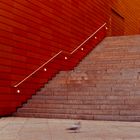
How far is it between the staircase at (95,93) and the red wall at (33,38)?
0.43 metres

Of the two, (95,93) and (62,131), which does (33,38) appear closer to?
(95,93)

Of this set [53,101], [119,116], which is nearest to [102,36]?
[53,101]

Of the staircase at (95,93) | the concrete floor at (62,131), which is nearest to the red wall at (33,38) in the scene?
the staircase at (95,93)

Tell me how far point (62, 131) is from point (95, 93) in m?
3.53

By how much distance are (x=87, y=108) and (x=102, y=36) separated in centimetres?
755

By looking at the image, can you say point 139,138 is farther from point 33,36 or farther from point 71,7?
point 71,7

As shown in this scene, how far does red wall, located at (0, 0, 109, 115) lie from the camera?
33.2ft

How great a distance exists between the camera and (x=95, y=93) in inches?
423

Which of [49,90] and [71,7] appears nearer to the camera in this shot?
[49,90]

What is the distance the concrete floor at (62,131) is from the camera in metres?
6.64

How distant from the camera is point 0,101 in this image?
32.4 ft

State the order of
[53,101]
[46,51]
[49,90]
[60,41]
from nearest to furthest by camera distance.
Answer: [53,101] < [49,90] < [46,51] < [60,41]

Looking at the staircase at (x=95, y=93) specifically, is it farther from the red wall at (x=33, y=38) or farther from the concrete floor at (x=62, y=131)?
the concrete floor at (x=62, y=131)

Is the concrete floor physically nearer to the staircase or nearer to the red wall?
the staircase
